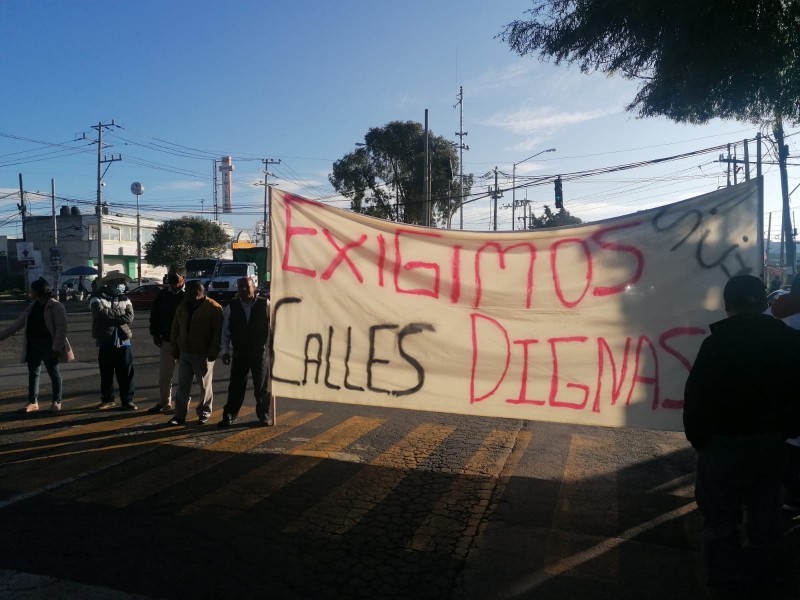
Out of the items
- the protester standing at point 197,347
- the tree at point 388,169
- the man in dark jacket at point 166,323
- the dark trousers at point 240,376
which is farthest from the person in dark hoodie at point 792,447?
the tree at point 388,169

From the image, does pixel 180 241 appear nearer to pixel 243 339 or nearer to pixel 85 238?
pixel 85 238

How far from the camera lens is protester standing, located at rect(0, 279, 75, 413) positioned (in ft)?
25.1

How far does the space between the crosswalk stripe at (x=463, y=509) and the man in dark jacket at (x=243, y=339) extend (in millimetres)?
2495

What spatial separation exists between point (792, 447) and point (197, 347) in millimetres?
5644

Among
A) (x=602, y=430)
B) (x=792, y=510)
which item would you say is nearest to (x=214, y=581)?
(x=792, y=510)

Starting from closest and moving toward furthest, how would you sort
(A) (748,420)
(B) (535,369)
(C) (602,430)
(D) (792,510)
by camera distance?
(A) (748,420) < (D) (792,510) < (B) (535,369) < (C) (602,430)

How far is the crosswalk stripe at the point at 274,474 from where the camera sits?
15.4ft

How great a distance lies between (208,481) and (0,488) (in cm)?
158

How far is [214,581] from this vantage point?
356 centimetres

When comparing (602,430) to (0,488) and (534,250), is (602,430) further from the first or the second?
(0,488)

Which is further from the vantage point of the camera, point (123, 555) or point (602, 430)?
point (602, 430)

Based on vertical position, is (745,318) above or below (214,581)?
above

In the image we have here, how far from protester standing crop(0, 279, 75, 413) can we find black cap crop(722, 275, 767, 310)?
7189 mm

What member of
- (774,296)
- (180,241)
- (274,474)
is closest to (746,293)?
(274,474)
